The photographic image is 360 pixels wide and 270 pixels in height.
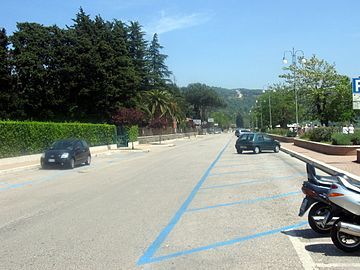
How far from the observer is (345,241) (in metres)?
6.92

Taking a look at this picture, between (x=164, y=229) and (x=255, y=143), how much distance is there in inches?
1088

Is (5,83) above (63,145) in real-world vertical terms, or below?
above

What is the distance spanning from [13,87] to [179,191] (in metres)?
47.8

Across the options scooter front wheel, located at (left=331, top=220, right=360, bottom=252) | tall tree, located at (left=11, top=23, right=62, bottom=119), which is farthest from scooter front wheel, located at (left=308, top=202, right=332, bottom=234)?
tall tree, located at (left=11, top=23, right=62, bottom=119)

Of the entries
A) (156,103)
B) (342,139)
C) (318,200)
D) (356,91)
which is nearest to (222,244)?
(318,200)

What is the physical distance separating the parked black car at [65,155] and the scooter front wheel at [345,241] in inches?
787

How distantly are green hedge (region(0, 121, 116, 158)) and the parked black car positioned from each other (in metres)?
3.19

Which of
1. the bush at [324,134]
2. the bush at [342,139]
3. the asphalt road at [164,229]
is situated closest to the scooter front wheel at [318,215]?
the asphalt road at [164,229]

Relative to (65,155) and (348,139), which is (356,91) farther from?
(65,155)

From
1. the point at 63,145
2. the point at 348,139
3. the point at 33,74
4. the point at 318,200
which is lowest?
the point at 348,139

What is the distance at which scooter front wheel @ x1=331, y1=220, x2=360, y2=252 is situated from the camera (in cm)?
687

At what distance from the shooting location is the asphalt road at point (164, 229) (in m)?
6.64

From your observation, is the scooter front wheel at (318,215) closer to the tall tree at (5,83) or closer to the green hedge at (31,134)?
the green hedge at (31,134)

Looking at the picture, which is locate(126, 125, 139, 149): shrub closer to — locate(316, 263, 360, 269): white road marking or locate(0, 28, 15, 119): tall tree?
locate(0, 28, 15, 119): tall tree
